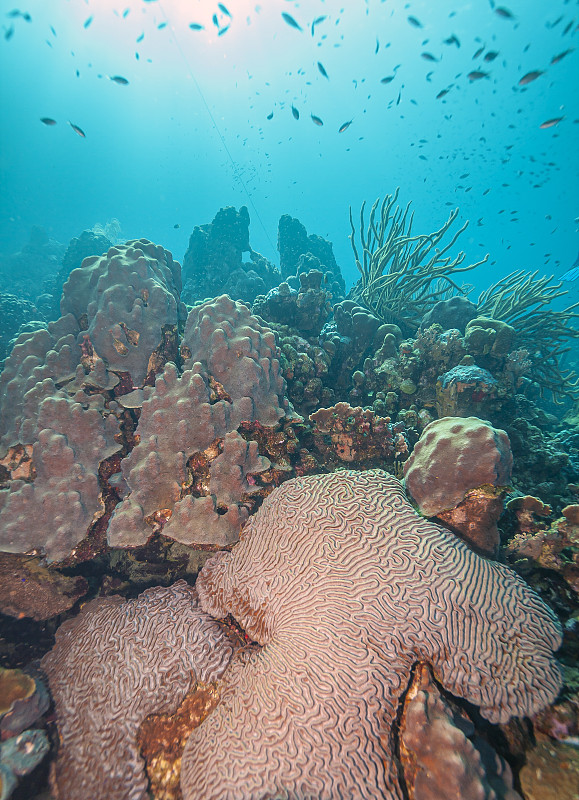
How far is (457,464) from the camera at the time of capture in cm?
301

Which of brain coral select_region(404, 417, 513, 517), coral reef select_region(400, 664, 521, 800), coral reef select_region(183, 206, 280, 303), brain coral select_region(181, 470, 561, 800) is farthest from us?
coral reef select_region(183, 206, 280, 303)

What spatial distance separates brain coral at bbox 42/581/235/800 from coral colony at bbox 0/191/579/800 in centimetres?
2

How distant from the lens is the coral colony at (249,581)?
210 centimetres

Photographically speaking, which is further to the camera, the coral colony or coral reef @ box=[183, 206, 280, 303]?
coral reef @ box=[183, 206, 280, 303]

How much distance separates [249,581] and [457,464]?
2.38 m

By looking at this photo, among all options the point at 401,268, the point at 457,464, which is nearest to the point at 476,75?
the point at 401,268

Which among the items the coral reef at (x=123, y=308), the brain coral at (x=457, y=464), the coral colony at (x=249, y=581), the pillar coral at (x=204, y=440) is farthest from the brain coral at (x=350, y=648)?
the coral reef at (x=123, y=308)

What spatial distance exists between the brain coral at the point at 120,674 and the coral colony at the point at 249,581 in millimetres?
18

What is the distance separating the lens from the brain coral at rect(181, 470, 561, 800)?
2.07 meters

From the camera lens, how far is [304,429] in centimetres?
479

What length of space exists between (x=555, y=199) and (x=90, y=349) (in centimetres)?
10358

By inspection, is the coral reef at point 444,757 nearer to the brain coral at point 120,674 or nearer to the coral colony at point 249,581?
the coral colony at point 249,581

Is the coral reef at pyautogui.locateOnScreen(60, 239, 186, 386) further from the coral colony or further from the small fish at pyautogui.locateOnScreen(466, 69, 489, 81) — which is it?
the small fish at pyautogui.locateOnScreen(466, 69, 489, 81)

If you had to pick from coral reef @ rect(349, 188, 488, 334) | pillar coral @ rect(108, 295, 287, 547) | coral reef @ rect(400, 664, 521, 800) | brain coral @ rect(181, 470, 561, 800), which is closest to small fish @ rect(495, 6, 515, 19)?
coral reef @ rect(349, 188, 488, 334)
